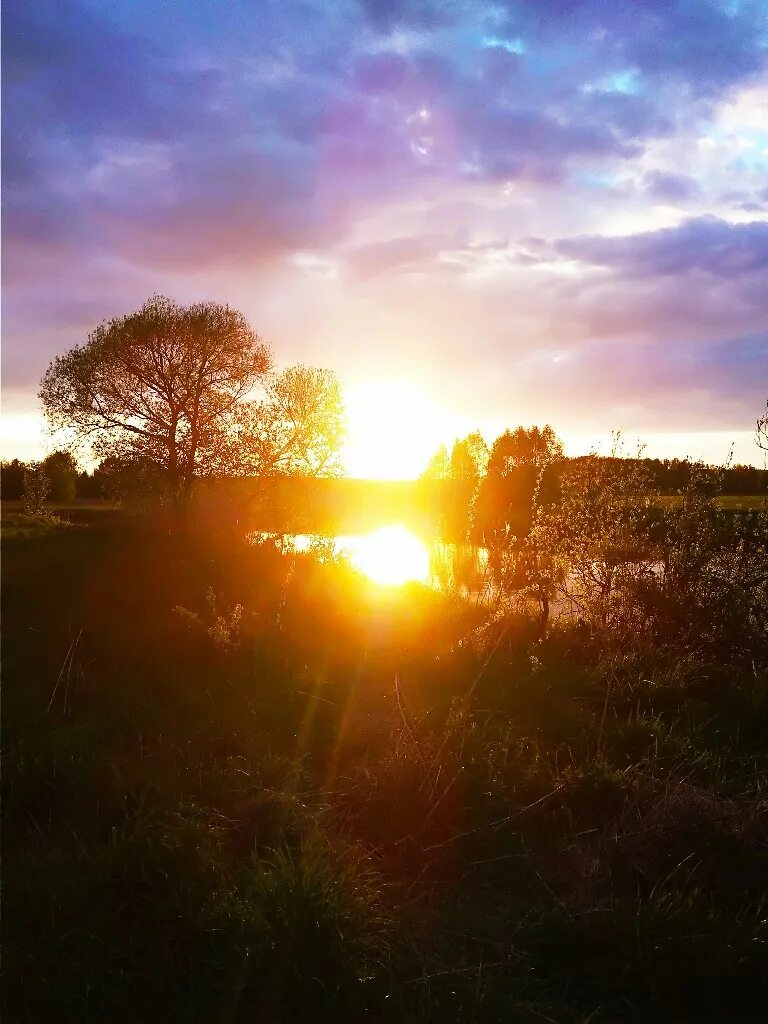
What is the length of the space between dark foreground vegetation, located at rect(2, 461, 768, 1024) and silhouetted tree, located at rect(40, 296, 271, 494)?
1954cm

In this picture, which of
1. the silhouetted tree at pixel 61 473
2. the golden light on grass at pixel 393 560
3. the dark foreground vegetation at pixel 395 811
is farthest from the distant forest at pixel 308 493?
the dark foreground vegetation at pixel 395 811

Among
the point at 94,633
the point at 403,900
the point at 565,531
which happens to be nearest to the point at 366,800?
the point at 403,900

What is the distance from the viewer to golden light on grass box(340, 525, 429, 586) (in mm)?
21109

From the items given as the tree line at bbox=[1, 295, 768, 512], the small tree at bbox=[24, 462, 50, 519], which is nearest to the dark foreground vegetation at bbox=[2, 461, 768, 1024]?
the small tree at bbox=[24, 462, 50, 519]

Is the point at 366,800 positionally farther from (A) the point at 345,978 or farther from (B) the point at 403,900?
(A) the point at 345,978

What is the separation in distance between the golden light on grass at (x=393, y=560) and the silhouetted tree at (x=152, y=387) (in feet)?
25.1

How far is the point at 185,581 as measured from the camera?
500 inches

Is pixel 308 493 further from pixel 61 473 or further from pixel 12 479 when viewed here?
pixel 12 479

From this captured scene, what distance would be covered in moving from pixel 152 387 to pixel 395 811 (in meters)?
27.4

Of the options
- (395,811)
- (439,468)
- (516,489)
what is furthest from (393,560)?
(395,811)

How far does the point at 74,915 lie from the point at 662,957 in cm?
311

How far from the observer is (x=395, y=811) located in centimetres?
556

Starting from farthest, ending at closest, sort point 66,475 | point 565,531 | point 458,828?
point 66,475, point 565,531, point 458,828

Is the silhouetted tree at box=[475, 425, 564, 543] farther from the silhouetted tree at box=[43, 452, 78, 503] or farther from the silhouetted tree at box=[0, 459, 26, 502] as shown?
the silhouetted tree at box=[0, 459, 26, 502]
